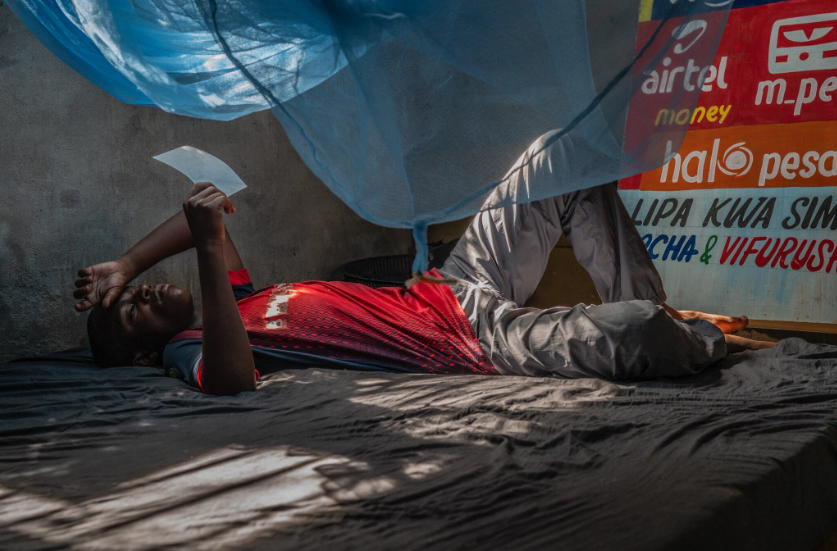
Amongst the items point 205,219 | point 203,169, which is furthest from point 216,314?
point 203,169

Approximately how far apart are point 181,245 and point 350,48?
1201 mm

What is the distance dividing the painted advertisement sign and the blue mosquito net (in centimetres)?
150

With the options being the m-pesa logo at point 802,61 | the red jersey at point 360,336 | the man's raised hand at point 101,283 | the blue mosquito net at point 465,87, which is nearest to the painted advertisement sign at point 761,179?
the m-pesa logo at point 802,61

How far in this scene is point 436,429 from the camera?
1128mm

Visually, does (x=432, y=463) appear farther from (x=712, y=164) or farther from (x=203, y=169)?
(x=712, y=164)

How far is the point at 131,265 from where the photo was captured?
182cm

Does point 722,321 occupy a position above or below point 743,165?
below

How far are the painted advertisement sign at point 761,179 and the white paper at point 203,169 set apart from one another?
67.7 inches

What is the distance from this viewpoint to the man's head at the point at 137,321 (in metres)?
1.69

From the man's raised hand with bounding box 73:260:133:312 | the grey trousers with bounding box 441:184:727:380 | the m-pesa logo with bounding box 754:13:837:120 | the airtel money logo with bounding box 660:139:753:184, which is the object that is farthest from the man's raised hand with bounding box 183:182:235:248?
the m-pesa logo with bounding box 754:13:837:120

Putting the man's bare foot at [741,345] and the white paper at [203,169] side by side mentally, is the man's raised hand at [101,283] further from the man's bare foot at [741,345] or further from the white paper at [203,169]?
the man's bare foot at [741,345]

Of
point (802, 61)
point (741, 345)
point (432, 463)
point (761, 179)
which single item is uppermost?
point (802, 61)

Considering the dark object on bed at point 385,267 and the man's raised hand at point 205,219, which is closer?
the man's raised hand at point 205,219

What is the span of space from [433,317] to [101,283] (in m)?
0.91
